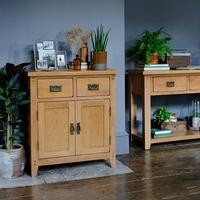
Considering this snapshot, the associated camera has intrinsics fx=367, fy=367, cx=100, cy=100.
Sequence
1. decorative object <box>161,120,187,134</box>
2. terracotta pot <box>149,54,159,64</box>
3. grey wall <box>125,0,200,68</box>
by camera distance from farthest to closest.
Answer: grey wall <box>125,0,200,68</box> < decorative object <box>161,120,187,134</box> < terracotta pot <box>149,54,159,64</box>

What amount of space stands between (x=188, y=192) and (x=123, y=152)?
1168mm

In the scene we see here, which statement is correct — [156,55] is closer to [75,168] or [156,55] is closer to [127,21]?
[127,21]

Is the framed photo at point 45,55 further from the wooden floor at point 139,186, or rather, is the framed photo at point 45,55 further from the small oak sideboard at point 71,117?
the wooden floor at point 139,186

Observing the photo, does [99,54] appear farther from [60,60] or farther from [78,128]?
[78,128]

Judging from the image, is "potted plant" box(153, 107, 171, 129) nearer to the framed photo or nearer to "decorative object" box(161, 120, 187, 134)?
"decorative object" box(161, 120, 187, 134)

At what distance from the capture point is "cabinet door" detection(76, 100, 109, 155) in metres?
3.26

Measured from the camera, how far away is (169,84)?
3988 millimetres

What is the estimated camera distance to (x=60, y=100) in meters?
3.17

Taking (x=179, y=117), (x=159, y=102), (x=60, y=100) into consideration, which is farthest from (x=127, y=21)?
(x=60, y=100)

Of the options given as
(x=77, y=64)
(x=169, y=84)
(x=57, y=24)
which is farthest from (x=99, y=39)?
(x=169, y=84)

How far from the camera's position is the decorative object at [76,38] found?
11.5 ft

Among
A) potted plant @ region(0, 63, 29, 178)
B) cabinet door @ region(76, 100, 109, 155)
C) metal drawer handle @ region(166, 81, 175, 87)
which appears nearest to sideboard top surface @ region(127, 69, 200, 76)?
metal drawer handle @ region(166, 81, 175, 87)

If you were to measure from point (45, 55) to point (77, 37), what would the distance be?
394 millimetres

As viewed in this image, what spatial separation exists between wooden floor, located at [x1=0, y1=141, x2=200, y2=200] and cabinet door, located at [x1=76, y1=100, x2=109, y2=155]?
33cm
